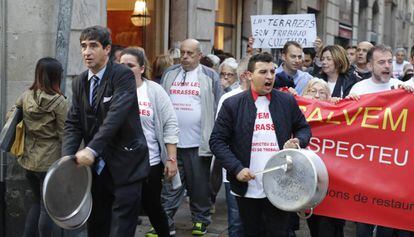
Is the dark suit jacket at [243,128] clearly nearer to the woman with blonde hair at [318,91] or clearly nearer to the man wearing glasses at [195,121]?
the woman with blonde hair at [318,91]

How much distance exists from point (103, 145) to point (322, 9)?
16.2 metres

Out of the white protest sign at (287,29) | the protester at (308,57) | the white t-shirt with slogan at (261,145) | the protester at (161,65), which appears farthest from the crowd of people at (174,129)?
the protester at (308,57)

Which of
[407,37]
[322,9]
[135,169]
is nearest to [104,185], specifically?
[135,169]

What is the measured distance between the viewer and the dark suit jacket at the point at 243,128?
16.1 ft

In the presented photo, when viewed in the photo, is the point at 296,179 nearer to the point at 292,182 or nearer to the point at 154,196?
the point at 292,182

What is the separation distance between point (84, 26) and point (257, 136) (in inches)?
152

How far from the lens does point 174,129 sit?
19.4 feet

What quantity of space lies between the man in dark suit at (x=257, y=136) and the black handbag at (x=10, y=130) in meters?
1.90

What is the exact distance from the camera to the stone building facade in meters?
6.50

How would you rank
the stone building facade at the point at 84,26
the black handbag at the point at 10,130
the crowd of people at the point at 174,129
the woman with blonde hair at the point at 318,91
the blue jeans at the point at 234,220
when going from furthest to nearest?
1. the stone building facade at the point at 84,26
2. the woman with blonde hair at the point at 318,91
3. the black handbag at the point at 10,130
4. the blue jeans at the point at 234,220
5. the crowd of people at the point at 174,129

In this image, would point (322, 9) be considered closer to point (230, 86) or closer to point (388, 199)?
point (230, 86)

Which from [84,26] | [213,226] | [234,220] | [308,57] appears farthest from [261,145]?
[308,57]

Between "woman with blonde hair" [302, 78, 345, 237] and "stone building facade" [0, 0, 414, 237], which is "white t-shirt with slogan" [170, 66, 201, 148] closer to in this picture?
"woman with blonde hair" [302, 78, 345, 237]

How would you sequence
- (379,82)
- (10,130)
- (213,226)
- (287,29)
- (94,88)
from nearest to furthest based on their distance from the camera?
(94,88) < (10,130) < (379,82) < (213,226) < (287,29)
